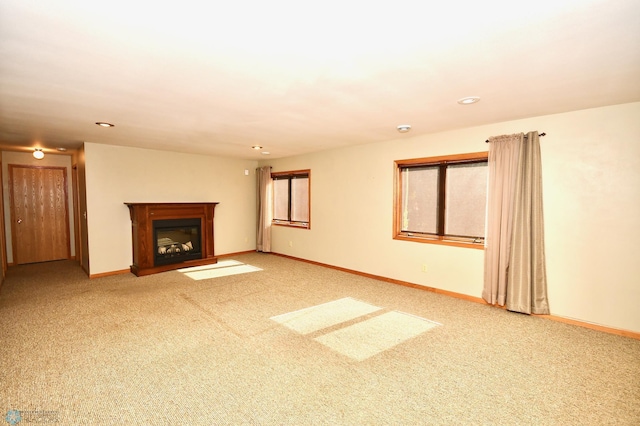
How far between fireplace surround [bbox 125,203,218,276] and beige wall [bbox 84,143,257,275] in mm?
287

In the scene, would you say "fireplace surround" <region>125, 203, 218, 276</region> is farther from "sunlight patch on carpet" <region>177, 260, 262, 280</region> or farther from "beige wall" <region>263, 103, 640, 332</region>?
"beige wall" <region>263, 103, 640, 332</region>

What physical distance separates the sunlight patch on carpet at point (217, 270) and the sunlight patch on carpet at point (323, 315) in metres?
2.26

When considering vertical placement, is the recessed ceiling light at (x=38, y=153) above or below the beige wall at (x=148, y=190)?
above

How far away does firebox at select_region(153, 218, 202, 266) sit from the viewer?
5730 millimetres

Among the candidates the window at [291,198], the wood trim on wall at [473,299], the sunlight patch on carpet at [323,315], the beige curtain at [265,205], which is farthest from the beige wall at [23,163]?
the sunlight patch on carpet at [323,315]

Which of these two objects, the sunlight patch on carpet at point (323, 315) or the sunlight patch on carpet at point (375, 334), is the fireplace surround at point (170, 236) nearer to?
the sunlight patch on carpet at point (323, 315)

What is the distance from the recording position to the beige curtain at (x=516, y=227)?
3.52m

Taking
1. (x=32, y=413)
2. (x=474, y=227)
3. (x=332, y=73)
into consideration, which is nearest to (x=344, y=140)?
(x=474, y=227)

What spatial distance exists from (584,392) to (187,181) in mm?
6618

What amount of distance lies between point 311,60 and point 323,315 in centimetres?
274

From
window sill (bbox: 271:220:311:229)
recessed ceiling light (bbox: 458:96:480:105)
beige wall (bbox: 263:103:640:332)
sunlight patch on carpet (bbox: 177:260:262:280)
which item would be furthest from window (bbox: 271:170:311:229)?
recessed ceiling light (bbox: 458:96:480:105)

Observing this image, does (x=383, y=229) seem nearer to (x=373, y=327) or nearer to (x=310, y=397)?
(x=373, y=327)

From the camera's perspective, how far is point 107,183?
5.37 m

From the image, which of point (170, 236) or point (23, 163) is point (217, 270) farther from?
point (23, 163)
